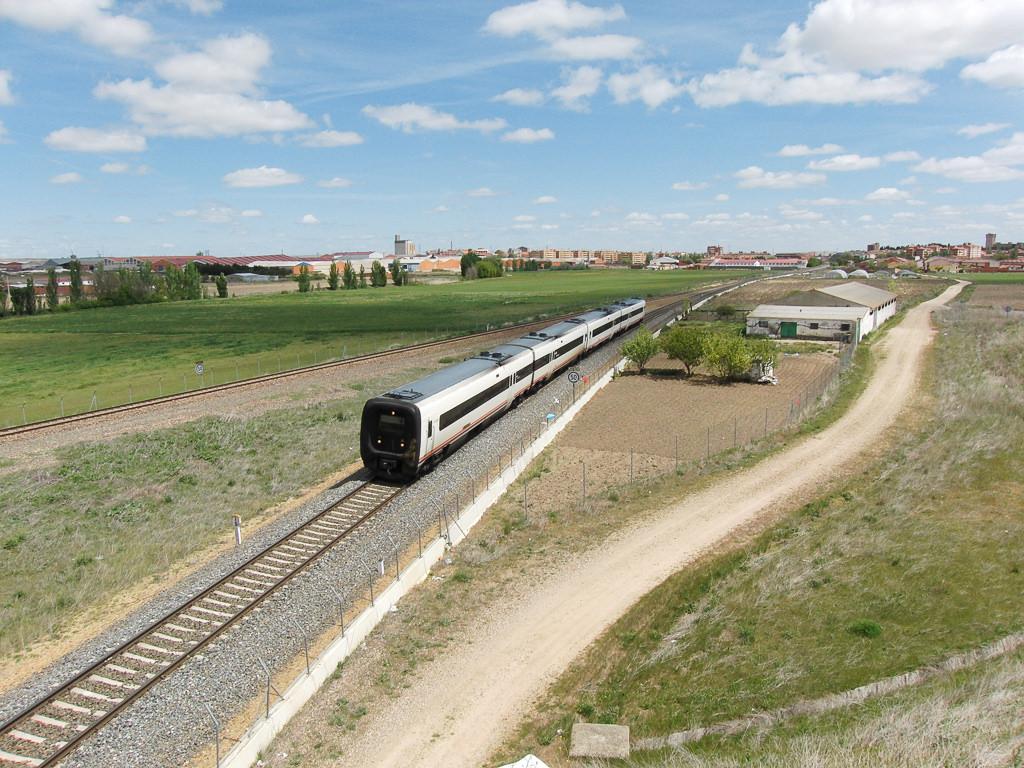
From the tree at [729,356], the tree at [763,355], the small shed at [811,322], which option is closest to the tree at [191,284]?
the small shed at [811,322]

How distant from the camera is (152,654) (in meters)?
14.6

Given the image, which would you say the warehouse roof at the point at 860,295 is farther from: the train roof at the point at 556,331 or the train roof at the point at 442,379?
the train roof at the point at 442,379

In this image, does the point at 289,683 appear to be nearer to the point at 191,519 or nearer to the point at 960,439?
the point at 191,519

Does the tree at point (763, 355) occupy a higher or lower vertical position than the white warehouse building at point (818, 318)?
lower

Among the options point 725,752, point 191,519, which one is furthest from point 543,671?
point 191,519

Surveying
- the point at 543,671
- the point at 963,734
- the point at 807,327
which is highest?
the point at 807,327

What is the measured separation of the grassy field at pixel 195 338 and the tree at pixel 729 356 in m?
30.7

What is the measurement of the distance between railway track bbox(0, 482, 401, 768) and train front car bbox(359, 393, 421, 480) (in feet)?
10.2

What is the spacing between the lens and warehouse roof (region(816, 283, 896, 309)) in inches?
2763

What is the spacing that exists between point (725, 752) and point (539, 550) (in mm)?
9468

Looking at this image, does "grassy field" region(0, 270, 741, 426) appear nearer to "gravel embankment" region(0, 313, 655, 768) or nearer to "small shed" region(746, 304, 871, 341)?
"gravel embankment" region(0, 313, 655, 768)

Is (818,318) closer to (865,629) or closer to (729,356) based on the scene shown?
(729,356)

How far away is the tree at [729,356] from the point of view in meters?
43.5

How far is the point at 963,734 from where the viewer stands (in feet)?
33.8
